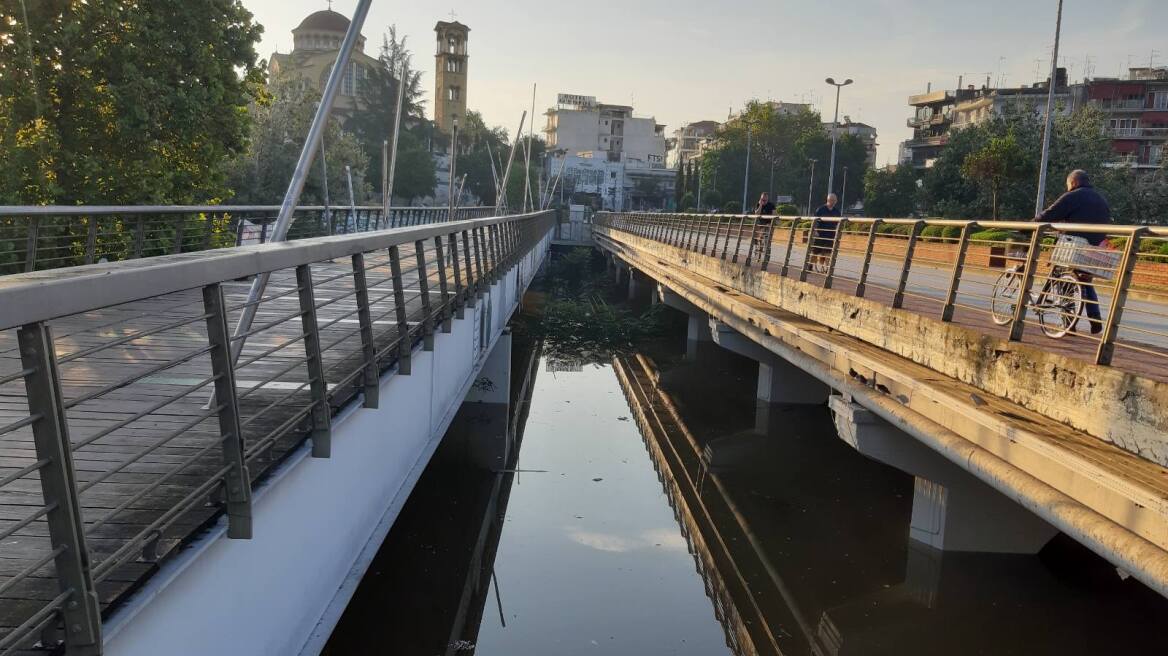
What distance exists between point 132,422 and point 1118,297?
5744 mm

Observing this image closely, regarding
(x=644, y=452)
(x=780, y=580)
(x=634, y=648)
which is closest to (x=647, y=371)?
(x=644, y=452)

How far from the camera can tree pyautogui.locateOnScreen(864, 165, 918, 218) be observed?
80.8 metres

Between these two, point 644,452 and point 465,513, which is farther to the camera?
point 644,452

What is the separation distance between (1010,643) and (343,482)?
6319mm

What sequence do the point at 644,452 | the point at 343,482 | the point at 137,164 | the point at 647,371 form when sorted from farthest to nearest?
the point at 647,371 < the point at 137,164 < the point at 644,452 < the point at 343,482

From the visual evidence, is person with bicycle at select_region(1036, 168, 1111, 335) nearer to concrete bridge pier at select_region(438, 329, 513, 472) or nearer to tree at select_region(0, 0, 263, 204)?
concrete bridge pier at select_region(438, 329, 513, 472)

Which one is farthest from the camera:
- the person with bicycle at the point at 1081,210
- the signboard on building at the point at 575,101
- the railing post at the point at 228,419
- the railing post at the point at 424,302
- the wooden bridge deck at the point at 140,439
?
the signboard on building at the point at 575,101

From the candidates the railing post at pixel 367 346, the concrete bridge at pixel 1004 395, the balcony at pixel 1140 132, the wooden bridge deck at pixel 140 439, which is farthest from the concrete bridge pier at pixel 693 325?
the balcony at pixel 1140 132

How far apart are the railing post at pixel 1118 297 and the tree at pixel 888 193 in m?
76.6

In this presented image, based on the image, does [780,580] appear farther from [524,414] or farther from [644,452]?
[524,414]

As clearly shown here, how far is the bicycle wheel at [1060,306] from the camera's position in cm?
773

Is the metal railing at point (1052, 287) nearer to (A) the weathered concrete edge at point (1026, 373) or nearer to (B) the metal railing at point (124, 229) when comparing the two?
(A) the weathered concrete edge at point (1026, 373)

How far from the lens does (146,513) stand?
11.2 ft

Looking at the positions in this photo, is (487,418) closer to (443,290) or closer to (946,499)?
(443,290)
